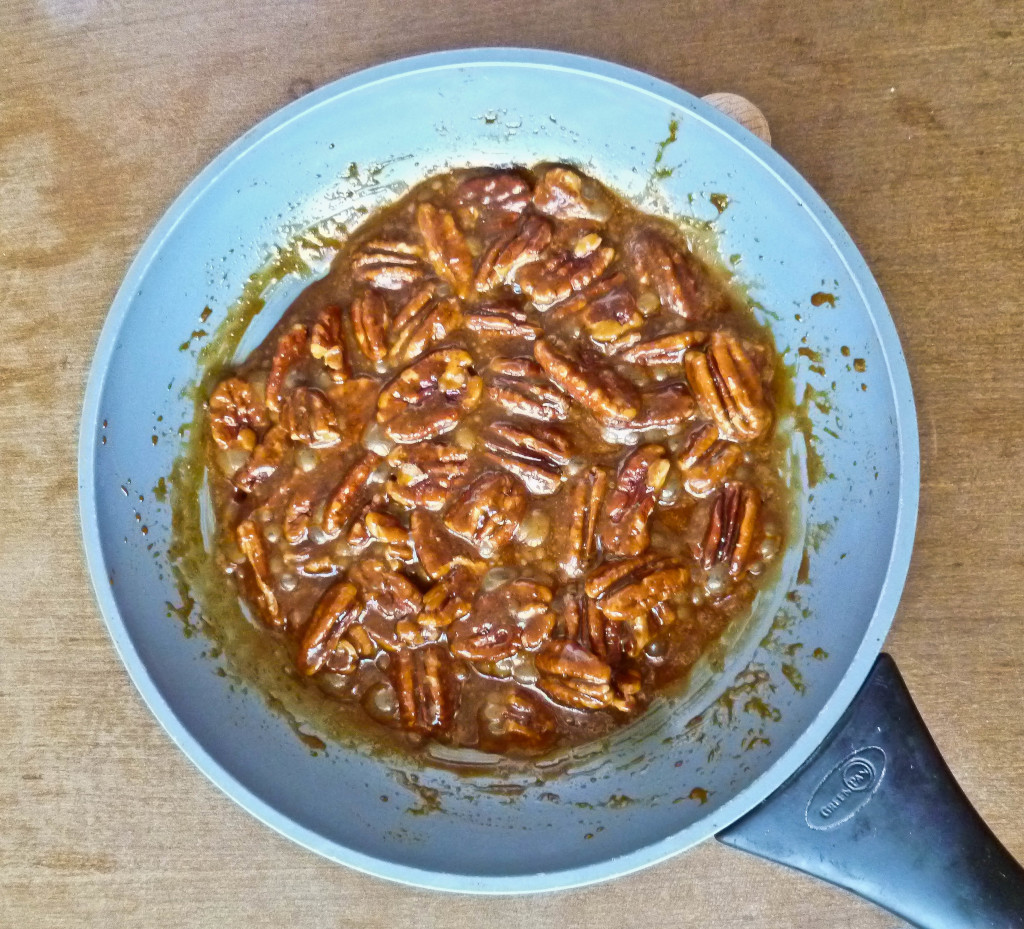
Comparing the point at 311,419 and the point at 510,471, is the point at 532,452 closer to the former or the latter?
the point at 510,471

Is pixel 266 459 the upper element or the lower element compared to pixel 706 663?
lower

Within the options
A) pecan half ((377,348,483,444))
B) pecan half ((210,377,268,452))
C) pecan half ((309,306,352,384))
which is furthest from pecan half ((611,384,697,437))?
pecan half ((210,377,268,452))

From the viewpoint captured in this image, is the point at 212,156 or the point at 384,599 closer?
the point at 384,599

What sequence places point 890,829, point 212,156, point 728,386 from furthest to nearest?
1. point 212,156
2. point 728,386
3. point 890,829

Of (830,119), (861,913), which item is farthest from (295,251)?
(861,913)

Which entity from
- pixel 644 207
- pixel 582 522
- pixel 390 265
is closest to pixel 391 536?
pixel 582 522

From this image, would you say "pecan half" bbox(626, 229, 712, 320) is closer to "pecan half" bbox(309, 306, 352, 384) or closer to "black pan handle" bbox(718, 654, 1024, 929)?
"pecan half" bbox(309, 306, 352, 384)

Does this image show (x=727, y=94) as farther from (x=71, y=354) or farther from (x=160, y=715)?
(x=160, y=715)
